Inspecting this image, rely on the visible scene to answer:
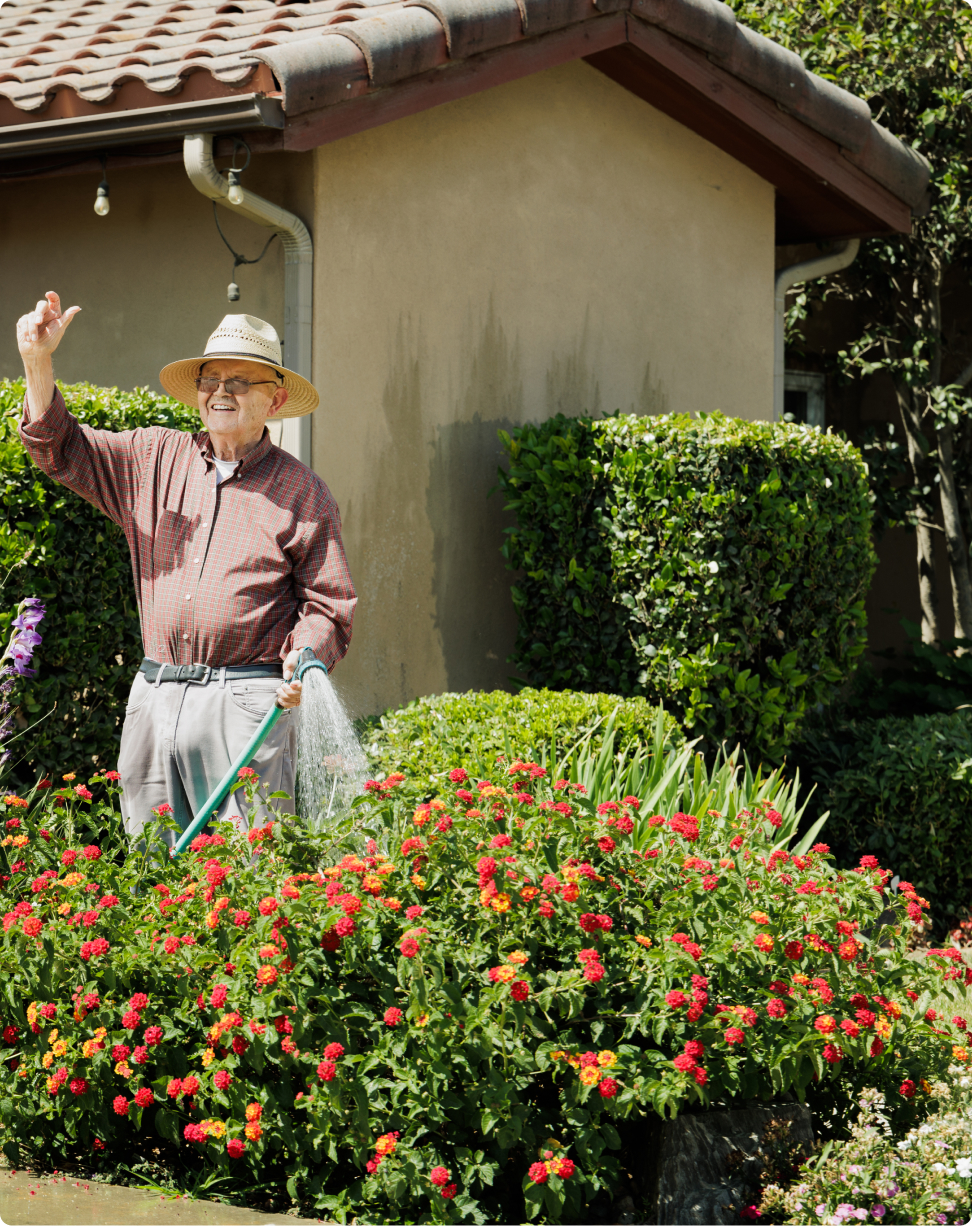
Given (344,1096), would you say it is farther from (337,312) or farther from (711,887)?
(337,312)

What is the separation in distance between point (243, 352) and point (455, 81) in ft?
8.96

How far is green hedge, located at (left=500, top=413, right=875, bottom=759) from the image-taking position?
21.1 feet

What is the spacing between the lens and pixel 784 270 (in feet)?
29.6

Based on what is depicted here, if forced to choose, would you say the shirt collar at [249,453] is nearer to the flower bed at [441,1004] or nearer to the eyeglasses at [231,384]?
the eyeglasses at [231,384]

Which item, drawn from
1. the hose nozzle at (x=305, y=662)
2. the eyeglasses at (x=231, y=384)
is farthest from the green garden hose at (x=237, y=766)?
the eyeglasses at (x=231, y=384)

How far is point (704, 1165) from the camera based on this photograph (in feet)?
10.1

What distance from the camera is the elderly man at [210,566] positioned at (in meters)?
4.04

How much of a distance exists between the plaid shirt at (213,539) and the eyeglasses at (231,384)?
0.59 ft

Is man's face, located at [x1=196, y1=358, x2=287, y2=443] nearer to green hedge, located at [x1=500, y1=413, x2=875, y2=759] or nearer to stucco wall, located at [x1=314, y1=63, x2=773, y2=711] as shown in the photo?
stucco wall, located at [x1=314, y1=63, x2=773, y2=711]

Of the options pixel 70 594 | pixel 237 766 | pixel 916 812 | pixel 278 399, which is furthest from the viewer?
pixel 916 812

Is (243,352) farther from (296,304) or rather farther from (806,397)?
(806,397)

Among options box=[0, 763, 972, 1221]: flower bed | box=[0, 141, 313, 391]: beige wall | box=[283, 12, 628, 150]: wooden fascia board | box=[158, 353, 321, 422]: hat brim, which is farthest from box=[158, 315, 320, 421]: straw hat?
box=[0, 763, 972, 1221]: flower bed

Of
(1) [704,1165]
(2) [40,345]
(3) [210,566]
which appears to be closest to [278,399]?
(3) [210,566]

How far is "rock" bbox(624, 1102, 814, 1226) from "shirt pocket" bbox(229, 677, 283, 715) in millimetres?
1674
